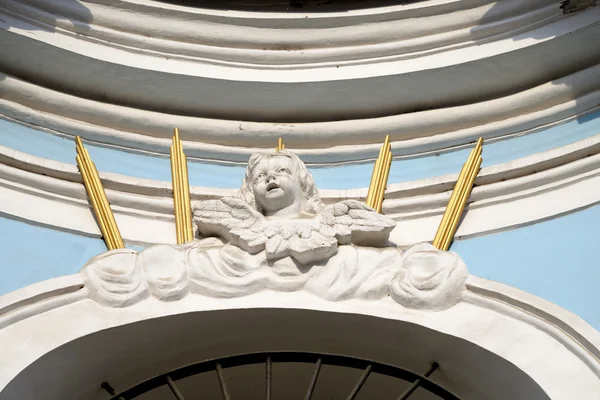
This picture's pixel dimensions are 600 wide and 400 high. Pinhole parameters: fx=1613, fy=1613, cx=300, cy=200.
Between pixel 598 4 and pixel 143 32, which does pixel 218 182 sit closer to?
pixel 143 32

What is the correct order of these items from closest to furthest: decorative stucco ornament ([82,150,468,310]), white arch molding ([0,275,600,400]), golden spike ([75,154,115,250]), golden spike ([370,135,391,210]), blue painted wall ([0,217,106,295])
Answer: white arch molding ([0,275,600,400]), decorative stucco ornament ([82,150,468,310]), blue painted wall ([0,217,106,295]), golden spike ([75,154,115,250]), golden spike ([370,135,391,210])

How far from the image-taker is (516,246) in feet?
21.7

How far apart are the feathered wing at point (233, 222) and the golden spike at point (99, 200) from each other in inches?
16.0

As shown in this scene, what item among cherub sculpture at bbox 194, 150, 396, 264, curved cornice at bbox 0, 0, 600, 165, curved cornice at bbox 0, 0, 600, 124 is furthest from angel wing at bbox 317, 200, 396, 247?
curved cornice at bbox 0, 0, 600, 124

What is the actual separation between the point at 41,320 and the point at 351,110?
2.31 metres

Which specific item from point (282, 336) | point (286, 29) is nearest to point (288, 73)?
point (286, 29)

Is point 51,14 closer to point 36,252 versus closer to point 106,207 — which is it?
point 106,207

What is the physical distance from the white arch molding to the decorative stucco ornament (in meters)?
0.05

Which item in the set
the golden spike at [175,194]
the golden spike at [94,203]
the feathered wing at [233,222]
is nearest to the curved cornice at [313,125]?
the golden spike at [175,194]

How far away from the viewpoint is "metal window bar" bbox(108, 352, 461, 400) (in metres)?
5.82

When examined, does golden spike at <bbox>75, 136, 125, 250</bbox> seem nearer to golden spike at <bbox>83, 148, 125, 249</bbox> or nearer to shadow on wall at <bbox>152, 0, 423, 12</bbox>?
golden spike at <bbox>83, 148, 125, 249</bbox>

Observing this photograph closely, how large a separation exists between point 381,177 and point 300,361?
1325 millimetres

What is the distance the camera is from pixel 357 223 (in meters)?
6.26

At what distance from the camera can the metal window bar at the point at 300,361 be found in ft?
19.1
